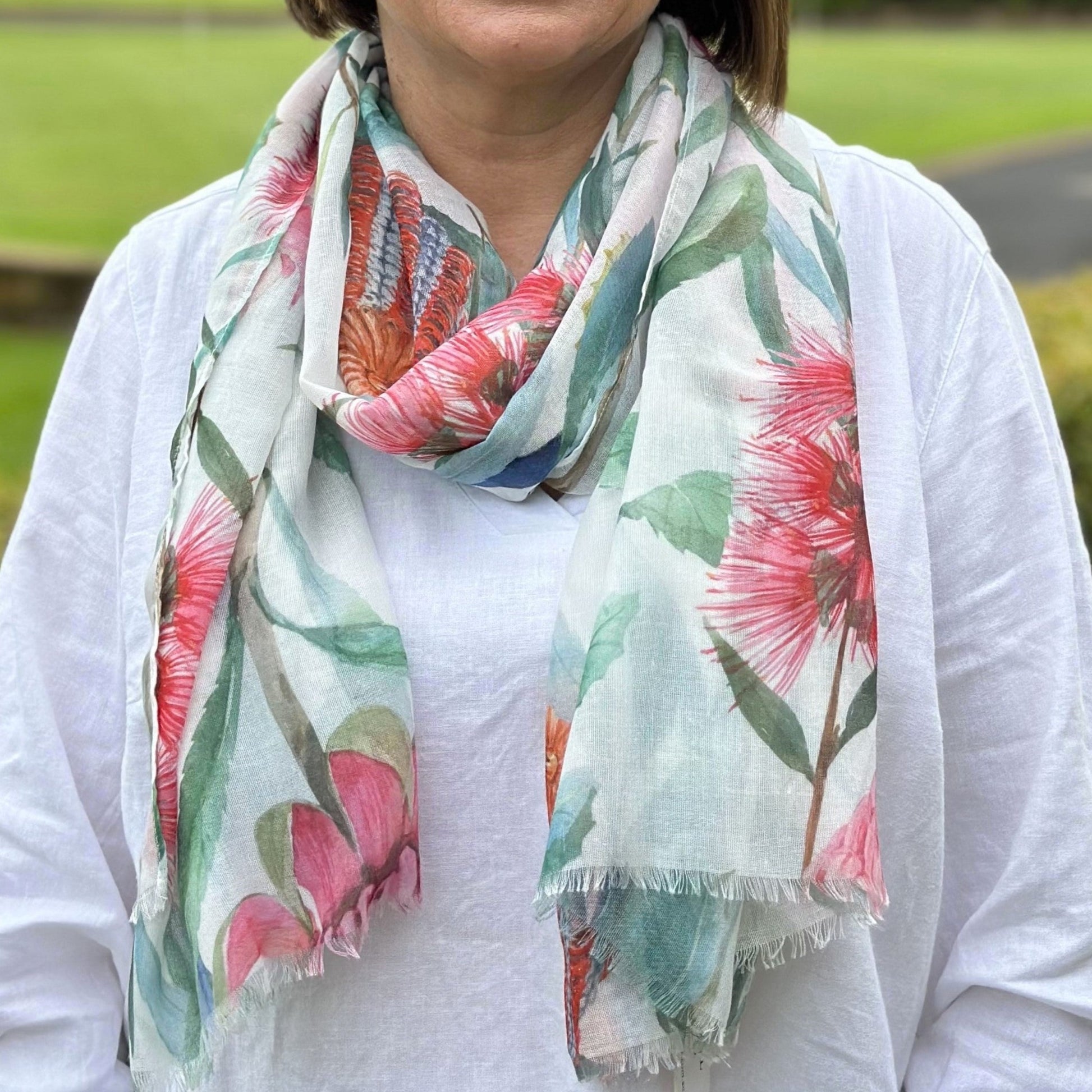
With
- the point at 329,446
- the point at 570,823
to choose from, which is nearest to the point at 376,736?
the point at 570,823

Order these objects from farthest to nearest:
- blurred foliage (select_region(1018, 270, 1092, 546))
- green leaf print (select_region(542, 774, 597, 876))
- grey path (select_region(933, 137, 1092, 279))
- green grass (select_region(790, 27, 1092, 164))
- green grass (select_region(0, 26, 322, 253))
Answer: green grass (select_region(790, 27, 1092, 164)), grey path (select_region(933, 137, 1092, 279)), green grass (select_region(0, 26, 322, 253)), blurred foliage (select_region(1018, 270, 1092, 546)), green leaf print (select_region(542, 774, 597, 876))

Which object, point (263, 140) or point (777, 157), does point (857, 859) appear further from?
point (263, 140)

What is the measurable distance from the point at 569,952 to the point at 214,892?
367mm

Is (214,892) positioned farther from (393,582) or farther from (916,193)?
(916,193)

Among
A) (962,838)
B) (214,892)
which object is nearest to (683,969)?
(962,838)

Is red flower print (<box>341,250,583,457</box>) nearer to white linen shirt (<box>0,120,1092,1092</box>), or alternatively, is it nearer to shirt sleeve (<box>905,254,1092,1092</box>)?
white linen shirt (<box>0,120,1092,1092</box>)

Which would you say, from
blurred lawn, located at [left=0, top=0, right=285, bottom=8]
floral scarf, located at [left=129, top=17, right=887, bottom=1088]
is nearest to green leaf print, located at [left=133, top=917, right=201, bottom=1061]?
floral scarf, located at [left=129, top=17, right=887, bottom=1088]

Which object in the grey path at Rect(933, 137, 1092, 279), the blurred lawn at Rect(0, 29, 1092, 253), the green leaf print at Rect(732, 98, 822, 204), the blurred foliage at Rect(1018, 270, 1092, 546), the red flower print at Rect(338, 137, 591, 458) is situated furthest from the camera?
the grey path at Rect(933, 137, 1092, 279)

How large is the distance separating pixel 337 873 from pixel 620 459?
512 mm

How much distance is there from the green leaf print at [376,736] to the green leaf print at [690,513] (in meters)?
0.31

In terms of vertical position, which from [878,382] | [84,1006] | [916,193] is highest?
[916,193]

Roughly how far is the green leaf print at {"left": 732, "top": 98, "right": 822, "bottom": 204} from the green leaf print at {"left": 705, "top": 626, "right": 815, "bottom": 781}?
52 cm

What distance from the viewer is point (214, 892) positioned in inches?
60.1

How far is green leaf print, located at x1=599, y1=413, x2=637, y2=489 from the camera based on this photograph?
1525 millimetres
